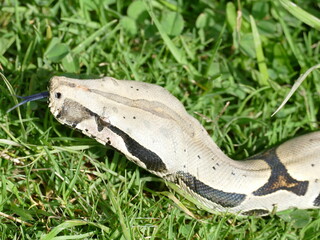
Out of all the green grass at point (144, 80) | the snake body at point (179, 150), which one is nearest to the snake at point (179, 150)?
the snake body at point (179, 150)

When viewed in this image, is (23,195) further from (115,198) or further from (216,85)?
(216,85)

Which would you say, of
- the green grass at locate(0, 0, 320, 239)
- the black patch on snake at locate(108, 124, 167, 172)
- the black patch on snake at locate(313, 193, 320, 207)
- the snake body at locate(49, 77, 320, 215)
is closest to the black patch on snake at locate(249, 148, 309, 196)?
the snake body at locate(49, 77, 320, 215)

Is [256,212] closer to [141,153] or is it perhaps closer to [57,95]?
[141,153]

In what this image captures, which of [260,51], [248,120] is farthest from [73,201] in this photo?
[260,51]

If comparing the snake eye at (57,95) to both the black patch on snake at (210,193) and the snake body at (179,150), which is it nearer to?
the snake body at (179,150)

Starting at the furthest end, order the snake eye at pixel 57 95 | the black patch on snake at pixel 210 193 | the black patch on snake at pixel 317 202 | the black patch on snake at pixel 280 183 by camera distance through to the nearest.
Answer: the black patch on snake at pixel 317 202, the black patch on snake at pixel 280 183, the black patch on snake at pixel 210 193, the snake eye at pixel 57 95

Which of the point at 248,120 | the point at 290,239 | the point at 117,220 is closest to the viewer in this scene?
the point at 117,220

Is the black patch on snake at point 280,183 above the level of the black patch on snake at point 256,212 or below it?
above
